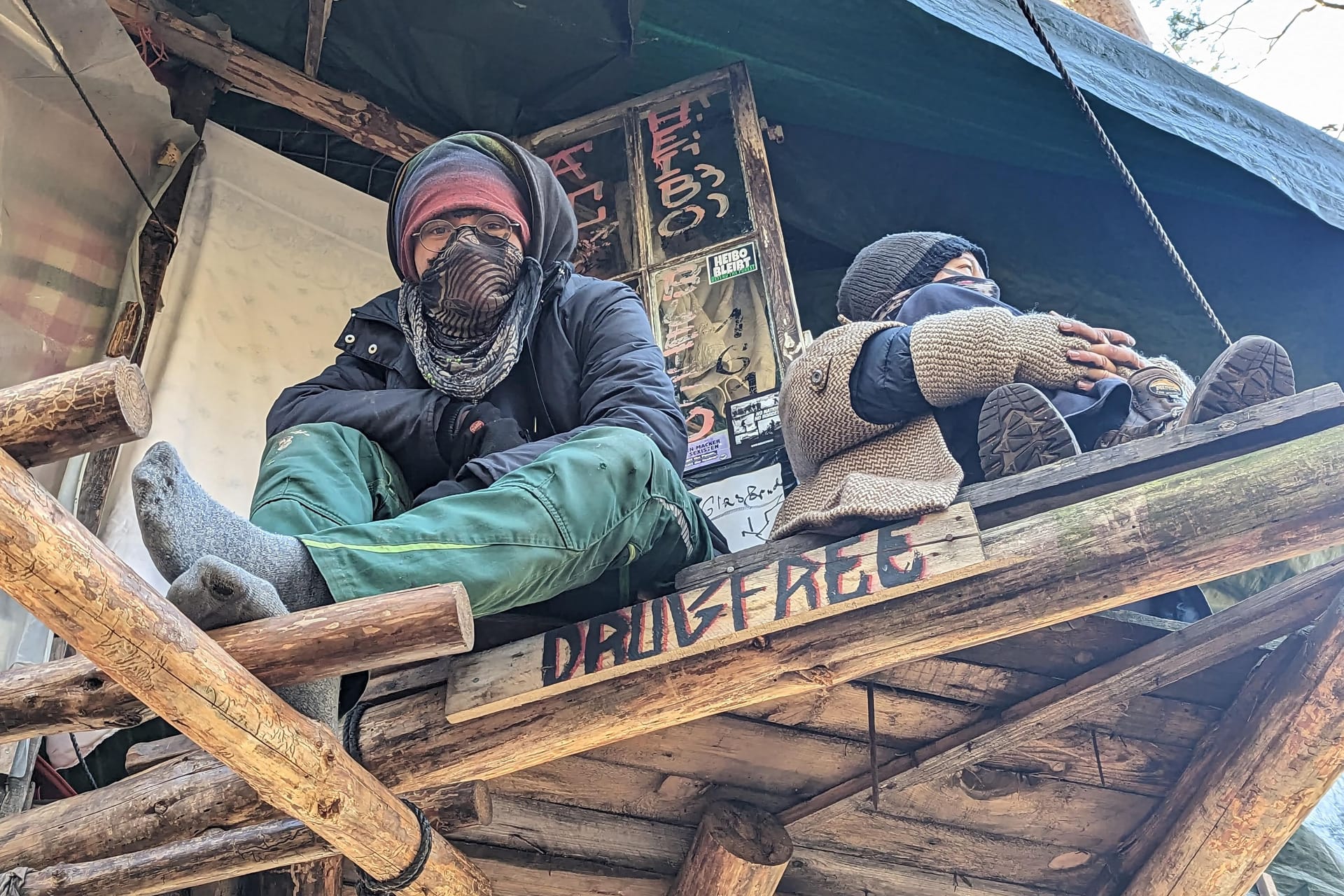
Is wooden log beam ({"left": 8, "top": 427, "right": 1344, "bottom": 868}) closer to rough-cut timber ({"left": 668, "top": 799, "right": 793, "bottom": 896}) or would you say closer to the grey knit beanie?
rough-cut timber ({"left": 668, "top": 799, "right": 793, "bottom": 896})

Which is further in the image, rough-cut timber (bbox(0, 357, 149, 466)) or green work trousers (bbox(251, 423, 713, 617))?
green work trousers (bbox(251, 423, 713, 617))

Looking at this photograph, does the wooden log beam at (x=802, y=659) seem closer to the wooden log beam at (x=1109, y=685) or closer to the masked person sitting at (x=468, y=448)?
the masked person sitting at (x=468, y=448)

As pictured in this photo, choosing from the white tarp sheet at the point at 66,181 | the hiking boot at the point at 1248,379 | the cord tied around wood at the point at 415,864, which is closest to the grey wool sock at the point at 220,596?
the cord tied around wood at the point at 415,864

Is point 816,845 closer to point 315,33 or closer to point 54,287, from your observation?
point 54,287

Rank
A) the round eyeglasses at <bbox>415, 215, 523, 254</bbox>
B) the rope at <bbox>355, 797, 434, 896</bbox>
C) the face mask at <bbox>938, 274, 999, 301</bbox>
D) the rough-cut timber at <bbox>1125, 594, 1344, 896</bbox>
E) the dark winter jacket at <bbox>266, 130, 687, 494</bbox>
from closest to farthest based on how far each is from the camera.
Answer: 1. the rope at <bbox>355, 797, 434, 896</bbox>
2. the rough-cut timber at <bbox>1125, 594, 1344, 896</bbox>
3. the dark winter jacket at <bbox>266, 130, 687, 494</bbox>
4. the round eyeglasses at <bbox>415, 215, 523, 254</bbox>
5. the face mask at <bbox>938, 274, 999, 301</bbox>

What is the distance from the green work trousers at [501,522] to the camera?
2031mm

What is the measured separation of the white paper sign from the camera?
3787 mm

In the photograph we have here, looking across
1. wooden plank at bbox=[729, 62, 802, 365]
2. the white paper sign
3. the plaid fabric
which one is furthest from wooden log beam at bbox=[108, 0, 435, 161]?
the white paper sign

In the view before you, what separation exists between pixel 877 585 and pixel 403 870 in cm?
108

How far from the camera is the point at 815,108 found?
16.1 ft

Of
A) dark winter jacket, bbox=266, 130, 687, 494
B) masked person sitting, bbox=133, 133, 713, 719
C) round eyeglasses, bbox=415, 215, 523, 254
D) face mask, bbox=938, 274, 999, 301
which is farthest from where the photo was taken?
face mask, bbox=938, 274, 999, 301

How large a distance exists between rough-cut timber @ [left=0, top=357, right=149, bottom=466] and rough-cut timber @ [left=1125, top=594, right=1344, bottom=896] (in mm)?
2316

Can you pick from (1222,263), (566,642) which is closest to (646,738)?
(566,642)

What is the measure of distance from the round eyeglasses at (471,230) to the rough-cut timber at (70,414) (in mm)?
1326
